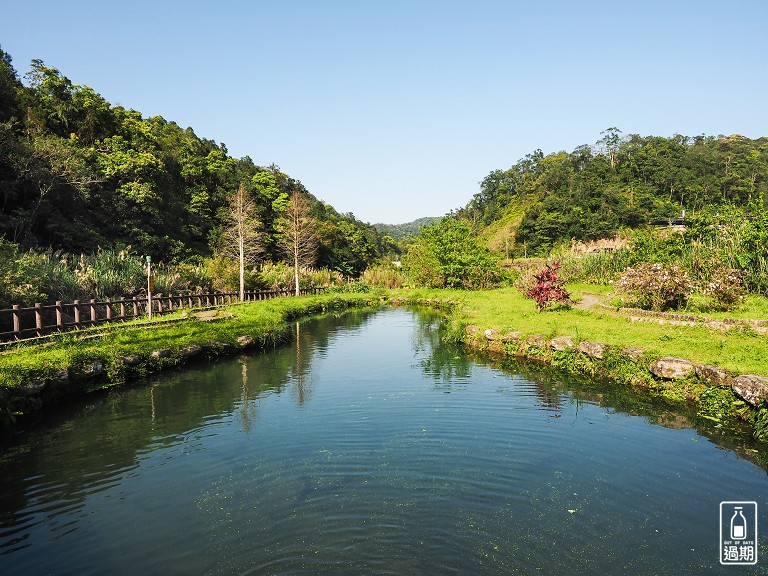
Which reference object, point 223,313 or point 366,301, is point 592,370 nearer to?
point 223,313

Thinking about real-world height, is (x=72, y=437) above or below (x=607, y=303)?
below

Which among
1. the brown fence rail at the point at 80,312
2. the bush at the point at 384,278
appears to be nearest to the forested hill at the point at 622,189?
the bush at the point at 384,278

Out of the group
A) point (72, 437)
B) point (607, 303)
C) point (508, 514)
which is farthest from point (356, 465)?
point (607, 303)

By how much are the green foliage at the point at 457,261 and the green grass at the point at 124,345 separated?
20.4m

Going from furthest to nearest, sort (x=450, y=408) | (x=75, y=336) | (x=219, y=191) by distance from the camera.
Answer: (x=219, y=191) < (x=75, y=336) < (x=450, y=408)

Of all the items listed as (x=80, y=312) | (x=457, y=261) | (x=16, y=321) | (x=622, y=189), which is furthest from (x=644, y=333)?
(x=622, y=189)

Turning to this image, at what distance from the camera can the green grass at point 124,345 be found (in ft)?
37.8

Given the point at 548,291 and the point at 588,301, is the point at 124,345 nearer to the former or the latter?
the point at 548,291

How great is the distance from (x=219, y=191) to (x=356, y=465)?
54685mm

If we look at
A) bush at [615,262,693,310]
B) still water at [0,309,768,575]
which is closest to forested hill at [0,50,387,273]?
still water at [0,309,768,575]

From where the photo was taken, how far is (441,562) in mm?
5742

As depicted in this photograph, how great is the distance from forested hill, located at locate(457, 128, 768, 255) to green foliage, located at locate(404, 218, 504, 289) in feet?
97.5

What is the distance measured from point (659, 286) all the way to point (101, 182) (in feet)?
126

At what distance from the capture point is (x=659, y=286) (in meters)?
17.5
